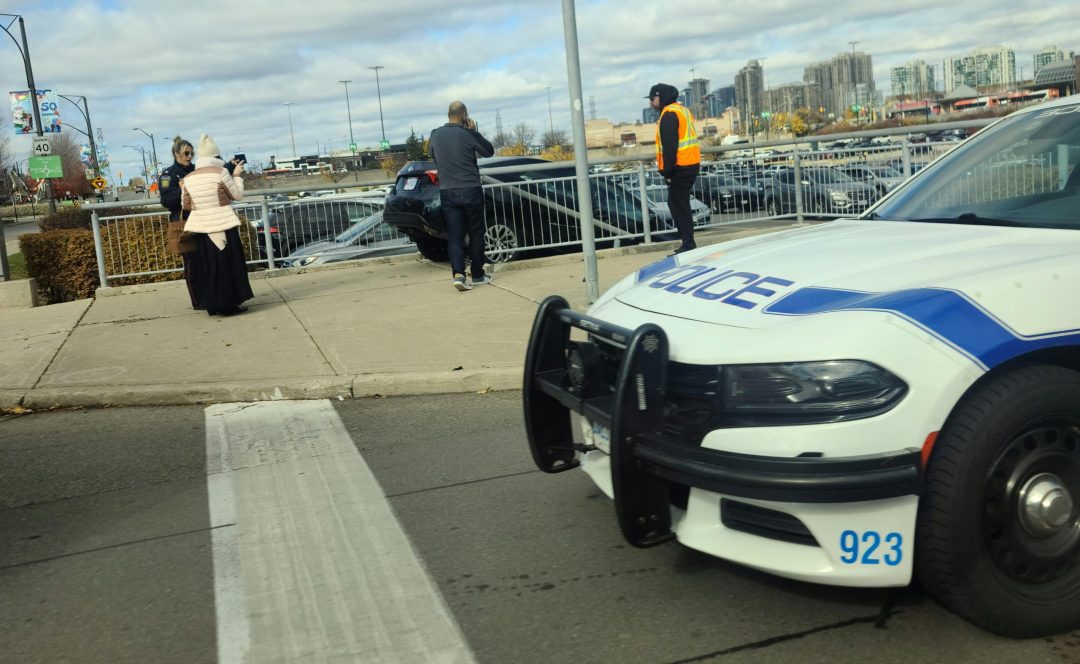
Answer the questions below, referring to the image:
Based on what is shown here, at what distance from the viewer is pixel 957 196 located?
4.27m

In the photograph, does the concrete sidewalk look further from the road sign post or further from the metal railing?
the road sign post

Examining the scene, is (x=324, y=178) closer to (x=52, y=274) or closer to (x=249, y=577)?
(x=52, y=274)

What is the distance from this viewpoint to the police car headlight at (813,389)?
9.44 feet

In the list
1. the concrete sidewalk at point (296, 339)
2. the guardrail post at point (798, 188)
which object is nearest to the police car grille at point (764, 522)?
the concrete sidewalk at point (296, 339)

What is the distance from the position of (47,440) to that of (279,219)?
7568 millimetres

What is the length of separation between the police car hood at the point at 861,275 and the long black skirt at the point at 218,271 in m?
6.79

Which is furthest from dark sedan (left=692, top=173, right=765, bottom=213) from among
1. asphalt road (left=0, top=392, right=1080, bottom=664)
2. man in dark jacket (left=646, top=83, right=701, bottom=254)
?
asphalt road (left=0, top=392, right=1080, bottom=664)

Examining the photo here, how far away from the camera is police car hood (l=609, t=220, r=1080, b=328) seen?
10.2ft

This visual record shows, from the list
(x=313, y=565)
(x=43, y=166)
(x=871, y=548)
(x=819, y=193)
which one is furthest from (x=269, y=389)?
(x=43, y=166)

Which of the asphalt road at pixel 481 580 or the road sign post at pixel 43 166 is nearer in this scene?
the asphalt road at pixel 481 580

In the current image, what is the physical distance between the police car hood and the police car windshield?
156 millimetres

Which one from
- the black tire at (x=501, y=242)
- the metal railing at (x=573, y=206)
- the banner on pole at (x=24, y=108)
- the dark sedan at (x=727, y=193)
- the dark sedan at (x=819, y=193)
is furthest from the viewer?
the banner on pole at (x=24, y=108)

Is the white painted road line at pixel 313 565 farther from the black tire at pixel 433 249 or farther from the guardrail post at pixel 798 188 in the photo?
the guardrail post at pixel 798 188

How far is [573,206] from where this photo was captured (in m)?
13.1
